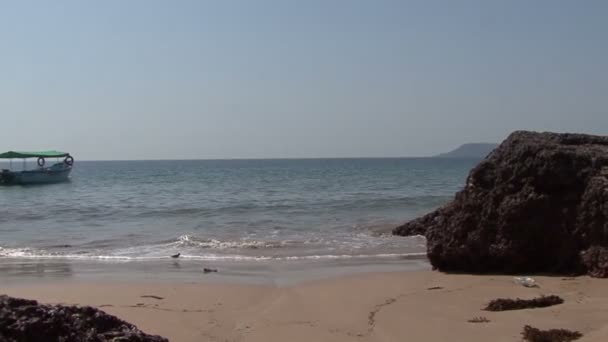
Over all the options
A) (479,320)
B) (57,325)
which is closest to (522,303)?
(479,320)

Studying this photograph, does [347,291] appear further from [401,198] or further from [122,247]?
[401,198]

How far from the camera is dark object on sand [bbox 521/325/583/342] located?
19.3ft

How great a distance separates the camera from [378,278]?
33.3ft

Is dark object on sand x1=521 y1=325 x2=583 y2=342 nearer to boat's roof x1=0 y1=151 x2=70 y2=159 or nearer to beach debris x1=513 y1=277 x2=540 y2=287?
beach debris x1=513 y1=277 x2=540 y2=287

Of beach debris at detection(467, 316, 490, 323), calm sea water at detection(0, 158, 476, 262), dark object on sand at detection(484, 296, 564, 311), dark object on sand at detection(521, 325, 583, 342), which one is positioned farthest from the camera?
calm sea water at detection(0, 158, 476, 262)

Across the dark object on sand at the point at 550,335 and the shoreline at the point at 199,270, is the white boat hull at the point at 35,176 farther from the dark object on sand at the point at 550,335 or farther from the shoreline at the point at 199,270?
the dark object on sand at the point at 550,335

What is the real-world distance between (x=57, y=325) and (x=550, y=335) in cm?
415

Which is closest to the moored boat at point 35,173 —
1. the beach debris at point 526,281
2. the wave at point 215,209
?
the wave at point 215,209

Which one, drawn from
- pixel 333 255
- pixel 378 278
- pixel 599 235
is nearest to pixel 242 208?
pixel 333 255

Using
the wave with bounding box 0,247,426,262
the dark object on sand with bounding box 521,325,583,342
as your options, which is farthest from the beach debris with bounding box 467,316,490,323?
the wave with bounding box 0,247,426,262

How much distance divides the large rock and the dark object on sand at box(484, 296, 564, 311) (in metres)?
2.00

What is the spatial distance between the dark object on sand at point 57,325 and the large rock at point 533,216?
6518 mm

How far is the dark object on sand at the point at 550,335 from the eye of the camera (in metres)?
5.87

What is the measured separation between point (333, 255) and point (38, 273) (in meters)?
5.59
